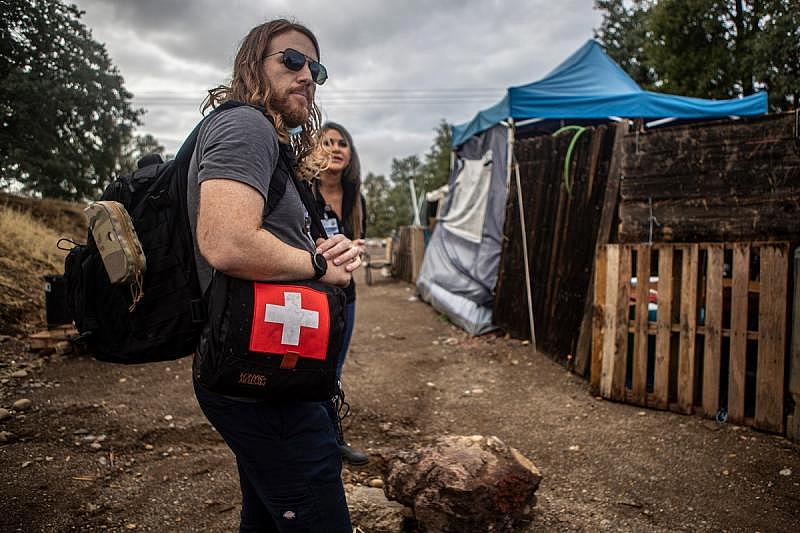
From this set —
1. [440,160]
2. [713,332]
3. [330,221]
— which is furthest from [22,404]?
[440,160]

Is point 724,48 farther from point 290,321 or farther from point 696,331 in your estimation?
point 290,321

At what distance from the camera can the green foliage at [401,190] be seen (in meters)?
34.3

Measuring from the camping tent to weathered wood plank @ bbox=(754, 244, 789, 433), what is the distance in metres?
2.40

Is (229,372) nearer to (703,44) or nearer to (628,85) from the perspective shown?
(628,85)

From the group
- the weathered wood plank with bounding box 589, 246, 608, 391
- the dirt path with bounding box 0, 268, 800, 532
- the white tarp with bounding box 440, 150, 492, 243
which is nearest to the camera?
the dirt path with bounding box 0, 268, 800, 532

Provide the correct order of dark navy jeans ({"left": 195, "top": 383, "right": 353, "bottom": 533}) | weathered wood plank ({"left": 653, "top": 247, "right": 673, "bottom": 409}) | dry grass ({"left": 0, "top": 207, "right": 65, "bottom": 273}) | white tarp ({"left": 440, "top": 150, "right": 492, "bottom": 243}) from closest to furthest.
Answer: dark navy jeans ({"left": 195, "top": 383, "right": 353, "bottom": 533}), weathered wood plank ({"left": 653, "top": 247, "right": 673, "bottom": 409}), dry grass ({"left": 0, "top": 207, "right": 65, "bottom": 273}), white tarp ({"left": 440, "top": 150, "right": 492, "bottom": 243})

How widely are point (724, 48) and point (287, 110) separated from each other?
16.1 metres

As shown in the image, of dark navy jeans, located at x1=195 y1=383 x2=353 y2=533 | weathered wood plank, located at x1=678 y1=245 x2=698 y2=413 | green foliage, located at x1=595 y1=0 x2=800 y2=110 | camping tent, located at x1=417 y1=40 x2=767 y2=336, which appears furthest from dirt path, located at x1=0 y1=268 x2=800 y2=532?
green foliage, located at x1=595 y1=0 x2=800 y2=110

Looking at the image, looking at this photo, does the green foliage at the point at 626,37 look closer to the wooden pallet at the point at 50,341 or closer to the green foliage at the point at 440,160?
the green foliage at the point at 440,160

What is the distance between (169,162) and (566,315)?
4376 mm

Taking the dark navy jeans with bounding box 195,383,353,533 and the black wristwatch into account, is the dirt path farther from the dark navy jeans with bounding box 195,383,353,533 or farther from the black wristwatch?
the black wristwatch

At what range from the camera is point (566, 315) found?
16.5ft

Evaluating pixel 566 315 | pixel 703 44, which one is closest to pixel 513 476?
pixel 566 315

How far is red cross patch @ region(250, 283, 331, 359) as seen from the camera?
1142 millimetres
